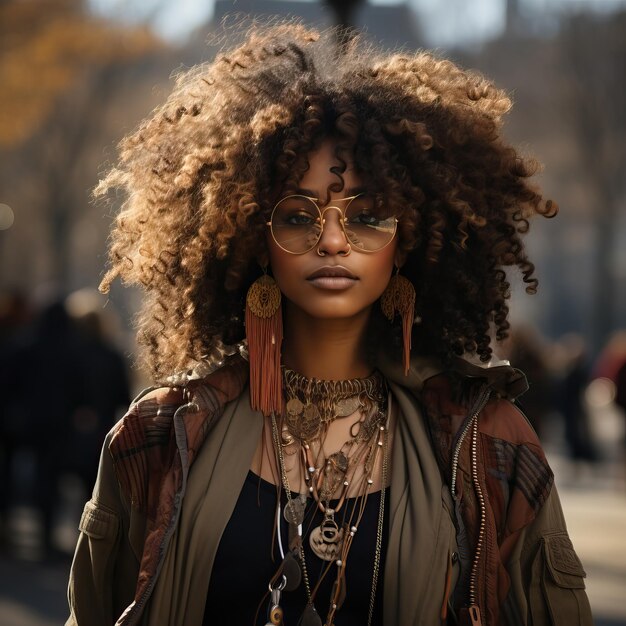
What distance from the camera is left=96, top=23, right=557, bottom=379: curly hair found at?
3633 mm

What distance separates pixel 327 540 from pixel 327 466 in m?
0.23

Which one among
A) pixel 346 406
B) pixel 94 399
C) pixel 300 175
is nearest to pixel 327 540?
pixel 346 406

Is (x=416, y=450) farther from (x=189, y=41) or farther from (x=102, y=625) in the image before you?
(x=189, y=41)

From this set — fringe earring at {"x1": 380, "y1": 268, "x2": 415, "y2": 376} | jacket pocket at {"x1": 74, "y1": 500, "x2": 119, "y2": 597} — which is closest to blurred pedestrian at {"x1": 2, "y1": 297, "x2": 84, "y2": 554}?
jacket pocket at {"x1": 74, "y1": 500, "x2": 119, "y2": 597}

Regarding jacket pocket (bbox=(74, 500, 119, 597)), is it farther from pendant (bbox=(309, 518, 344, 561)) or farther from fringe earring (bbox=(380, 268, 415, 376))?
fringe earring (bbox=(380, 268, 415, 376))

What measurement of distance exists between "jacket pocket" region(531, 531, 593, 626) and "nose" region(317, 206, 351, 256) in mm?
916

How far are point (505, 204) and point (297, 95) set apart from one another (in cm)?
66

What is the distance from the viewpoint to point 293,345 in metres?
3.82

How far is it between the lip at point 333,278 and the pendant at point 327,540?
628 mm

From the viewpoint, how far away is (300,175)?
3586 mm

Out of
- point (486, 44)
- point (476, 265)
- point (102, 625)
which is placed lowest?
point (102, 625)

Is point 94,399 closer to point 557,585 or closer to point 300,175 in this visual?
point 300,175

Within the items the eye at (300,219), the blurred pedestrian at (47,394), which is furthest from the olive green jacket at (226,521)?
the blurred pedestrian at (47,394)

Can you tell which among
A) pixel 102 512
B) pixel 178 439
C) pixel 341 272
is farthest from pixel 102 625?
pixel 341 272
